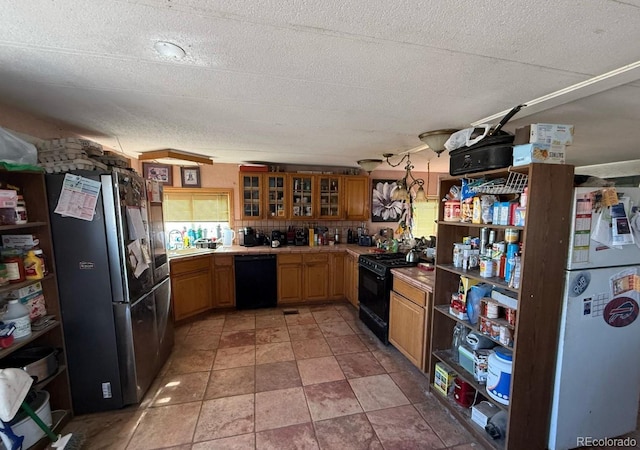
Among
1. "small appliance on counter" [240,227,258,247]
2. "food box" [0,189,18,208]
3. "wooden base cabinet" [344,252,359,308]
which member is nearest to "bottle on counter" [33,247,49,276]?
"food box" [0,189,18,208]

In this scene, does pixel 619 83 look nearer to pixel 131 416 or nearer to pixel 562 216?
pixel 562 216

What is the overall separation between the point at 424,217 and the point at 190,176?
13.6 feet

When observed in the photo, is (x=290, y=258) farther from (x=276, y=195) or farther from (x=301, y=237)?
(x=276, y=195)

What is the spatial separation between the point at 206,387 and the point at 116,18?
8.16 ft

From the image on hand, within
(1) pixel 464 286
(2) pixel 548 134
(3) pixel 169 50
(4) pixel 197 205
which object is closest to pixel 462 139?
(2) pixel 548 134

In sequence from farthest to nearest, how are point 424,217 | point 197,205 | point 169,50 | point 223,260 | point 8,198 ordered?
point 424,217 < point 197,205 < point 223,260 < point 8,198 < point 169,50

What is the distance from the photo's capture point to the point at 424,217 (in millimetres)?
5168

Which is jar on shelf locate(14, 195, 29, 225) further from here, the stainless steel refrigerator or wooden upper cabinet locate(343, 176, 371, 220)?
wooden upper cabinet locate(343, 176, 371, 220)

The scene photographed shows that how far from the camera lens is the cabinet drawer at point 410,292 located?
2.32 m

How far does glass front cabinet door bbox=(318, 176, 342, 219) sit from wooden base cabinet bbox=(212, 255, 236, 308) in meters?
1.56

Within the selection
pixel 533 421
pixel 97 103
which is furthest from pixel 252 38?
pixel 533 421

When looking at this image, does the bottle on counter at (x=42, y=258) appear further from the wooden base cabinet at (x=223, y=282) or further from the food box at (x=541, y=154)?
the food box at (x=541, y=154)

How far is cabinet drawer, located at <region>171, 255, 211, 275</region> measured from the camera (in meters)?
3.27

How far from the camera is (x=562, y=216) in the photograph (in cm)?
144
